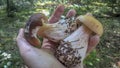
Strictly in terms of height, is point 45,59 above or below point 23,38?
below

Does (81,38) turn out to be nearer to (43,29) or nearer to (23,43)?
(43,29)

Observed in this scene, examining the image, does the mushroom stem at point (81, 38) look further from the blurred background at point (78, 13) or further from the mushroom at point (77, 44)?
the blurred background at point (78, 13)

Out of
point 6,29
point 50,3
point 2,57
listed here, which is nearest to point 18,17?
point 6,29

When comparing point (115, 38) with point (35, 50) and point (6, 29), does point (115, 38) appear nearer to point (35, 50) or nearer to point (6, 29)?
point (6, 29)

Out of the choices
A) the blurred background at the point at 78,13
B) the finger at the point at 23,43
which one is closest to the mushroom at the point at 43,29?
the finger at the point at 23,43

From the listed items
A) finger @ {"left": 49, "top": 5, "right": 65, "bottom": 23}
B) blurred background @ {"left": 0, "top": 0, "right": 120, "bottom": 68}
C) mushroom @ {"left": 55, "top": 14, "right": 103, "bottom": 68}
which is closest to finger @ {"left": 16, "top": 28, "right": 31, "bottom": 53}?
mushroom @ {"left": 55, "top": 14, "right": 103, "bottom": 68}

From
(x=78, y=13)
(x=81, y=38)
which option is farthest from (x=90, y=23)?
(x=78, y=13)
